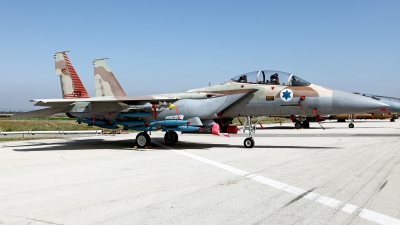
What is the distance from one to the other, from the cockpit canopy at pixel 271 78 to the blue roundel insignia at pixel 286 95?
31 cm

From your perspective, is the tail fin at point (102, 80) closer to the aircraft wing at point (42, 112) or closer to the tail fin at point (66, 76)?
the tail fin at point (66, 76)

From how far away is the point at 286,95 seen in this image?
12.4 meters

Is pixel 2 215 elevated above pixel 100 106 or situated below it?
below

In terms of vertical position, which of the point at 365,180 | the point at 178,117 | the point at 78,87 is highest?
the point at 78,87

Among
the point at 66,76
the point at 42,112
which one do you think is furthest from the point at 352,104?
the point at 42,112

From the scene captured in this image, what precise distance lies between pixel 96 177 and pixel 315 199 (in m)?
4.29

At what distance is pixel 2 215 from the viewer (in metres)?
4.33

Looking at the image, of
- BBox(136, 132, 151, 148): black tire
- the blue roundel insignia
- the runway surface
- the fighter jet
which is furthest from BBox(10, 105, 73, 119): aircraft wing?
the blue roundel insignia

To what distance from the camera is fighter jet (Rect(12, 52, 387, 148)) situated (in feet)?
40.1

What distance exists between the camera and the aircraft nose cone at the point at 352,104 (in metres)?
11.7

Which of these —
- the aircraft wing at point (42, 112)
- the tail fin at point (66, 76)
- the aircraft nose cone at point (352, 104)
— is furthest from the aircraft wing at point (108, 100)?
the aircraft nose cone at point (352, 104)

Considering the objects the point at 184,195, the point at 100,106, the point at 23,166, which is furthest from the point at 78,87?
the point at 184,195

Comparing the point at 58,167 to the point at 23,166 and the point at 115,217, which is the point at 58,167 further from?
the point at 115,217

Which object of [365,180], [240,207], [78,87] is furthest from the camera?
[78,87]
